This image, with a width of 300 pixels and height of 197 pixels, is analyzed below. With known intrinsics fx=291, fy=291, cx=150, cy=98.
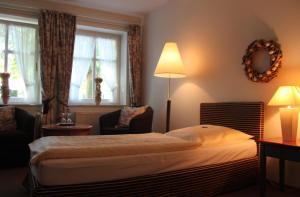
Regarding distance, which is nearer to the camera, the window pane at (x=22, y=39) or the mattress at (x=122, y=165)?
the mattress at (x=122, y=165)

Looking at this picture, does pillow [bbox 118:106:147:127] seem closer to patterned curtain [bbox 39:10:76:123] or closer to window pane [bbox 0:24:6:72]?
patterned curtain [bbox 39:10:76:123]

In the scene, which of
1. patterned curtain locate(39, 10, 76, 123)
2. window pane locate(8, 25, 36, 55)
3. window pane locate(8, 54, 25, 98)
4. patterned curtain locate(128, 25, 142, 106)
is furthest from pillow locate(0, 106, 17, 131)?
patterned curtain locate(128, 25, 142, 106)

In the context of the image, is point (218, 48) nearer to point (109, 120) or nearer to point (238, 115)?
point (238, 115)

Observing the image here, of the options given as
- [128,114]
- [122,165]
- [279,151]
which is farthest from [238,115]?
[128,114]

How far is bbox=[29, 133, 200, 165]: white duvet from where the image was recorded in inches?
80.1

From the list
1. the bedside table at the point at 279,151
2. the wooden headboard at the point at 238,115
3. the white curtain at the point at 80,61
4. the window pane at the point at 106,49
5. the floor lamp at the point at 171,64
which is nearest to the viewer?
the bedside table at the point at 279,151

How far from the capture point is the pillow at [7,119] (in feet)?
13.1

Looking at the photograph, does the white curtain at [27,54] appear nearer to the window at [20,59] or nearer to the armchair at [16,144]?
the window at [20,59]

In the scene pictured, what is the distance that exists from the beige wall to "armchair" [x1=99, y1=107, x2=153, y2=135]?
433 mm

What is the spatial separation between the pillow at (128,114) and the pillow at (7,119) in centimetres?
160

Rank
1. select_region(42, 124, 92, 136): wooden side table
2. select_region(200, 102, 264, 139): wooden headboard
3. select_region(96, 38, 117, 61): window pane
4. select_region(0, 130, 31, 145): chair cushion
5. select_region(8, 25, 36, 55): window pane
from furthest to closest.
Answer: select_region(96, 38, 117, 61): window pane
select_region(8, 25, 36, 55): window pane
select_region(0, 130, 31, 145): chair cushion
select_region(42, 124, 92, 136): wooden side table
select_region(200, 102, 264, 139): wooden headboard

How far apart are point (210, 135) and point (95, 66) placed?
319 centimetres

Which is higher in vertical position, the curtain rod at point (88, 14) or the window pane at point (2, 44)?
the curtain rod at point (88, 14)

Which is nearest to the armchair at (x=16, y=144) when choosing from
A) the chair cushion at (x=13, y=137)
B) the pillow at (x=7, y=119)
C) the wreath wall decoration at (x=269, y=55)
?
the chair cushion at (x=13, y=137)
